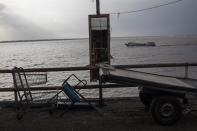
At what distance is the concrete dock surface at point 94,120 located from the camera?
7789 mm

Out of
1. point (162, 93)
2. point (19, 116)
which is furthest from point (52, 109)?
point (162, 93)

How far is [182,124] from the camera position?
789 cm

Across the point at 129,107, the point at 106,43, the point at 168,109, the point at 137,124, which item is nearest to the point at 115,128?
the point at 137,124

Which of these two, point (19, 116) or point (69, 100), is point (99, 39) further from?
point (19, 116)

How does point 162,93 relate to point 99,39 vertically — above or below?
below

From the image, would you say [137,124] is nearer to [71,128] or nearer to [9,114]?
[71,128]

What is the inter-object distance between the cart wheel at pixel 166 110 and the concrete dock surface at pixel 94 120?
0.47 ft

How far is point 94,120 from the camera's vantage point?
27.6 ft

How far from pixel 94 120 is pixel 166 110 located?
1642mm

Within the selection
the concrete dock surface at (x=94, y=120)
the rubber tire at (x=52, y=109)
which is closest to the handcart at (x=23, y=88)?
the concrete dock surface at (x=94, y=120)

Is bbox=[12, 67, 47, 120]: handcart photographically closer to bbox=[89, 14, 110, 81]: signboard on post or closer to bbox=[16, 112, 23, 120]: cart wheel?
bbox=[16, 112, 23, 120]: cart wheel

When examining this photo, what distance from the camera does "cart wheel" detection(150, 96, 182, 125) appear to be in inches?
303

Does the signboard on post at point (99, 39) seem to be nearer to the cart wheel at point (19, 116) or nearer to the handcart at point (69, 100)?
the handcart at point (69, 100)

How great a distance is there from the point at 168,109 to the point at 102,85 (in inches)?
88.7
